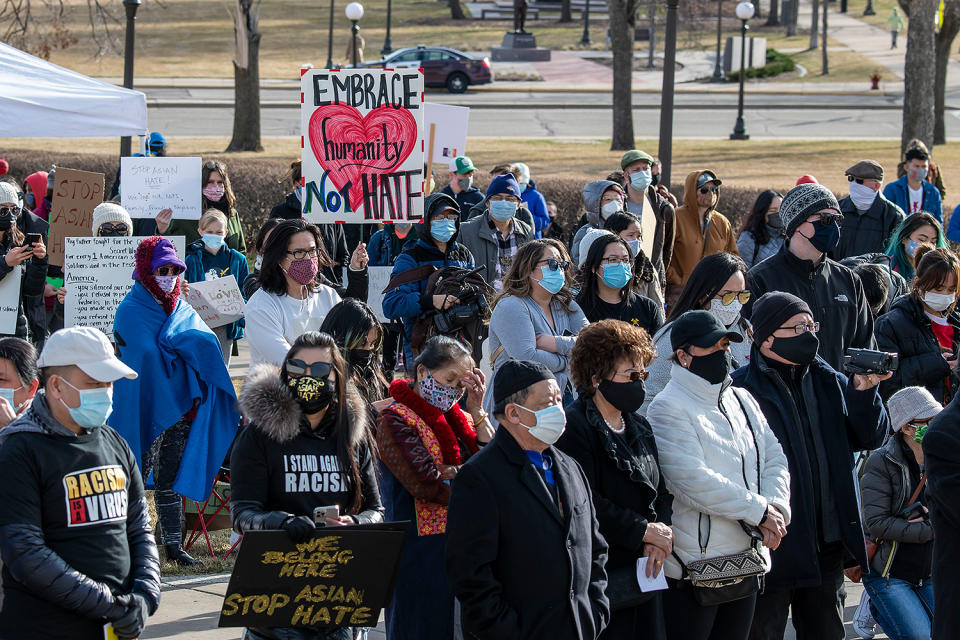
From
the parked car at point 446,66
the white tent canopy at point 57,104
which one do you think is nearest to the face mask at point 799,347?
the white tent canopy at point 57,104

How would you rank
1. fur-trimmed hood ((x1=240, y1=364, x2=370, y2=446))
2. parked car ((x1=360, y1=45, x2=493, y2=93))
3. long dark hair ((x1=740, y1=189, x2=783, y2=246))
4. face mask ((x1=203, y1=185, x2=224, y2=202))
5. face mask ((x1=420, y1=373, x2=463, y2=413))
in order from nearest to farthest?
fur-trimmed hood ((x1=240, y1=364, x2=370, y2=446)) < face mask ((x1=420, y1=373, x2=463, y2=413)) < long dark hair ((x1=740, y1=189, x2=783, y2=246)) < face mask ((x1=203, y1=185, x2=224, y2=202)) < parked car ((x1=360, y1=45, x2=493, y2=93))

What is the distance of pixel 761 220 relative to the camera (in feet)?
33.1

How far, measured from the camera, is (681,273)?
10133 millimetres

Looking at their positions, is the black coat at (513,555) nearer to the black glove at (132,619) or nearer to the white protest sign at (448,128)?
the black glove at (132,619)

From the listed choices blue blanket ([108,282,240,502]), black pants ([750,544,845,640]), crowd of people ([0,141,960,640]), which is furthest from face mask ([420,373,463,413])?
blue blanket ([108,282,240,502])

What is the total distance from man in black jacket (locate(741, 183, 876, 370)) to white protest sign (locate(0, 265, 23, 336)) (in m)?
5.44

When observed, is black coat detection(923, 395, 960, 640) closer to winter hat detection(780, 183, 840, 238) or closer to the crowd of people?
the crowd of people

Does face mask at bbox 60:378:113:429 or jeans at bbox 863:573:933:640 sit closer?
face mask at bbox 60:378:113:429

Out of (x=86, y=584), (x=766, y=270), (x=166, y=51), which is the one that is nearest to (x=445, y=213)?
(x=766, y=270)

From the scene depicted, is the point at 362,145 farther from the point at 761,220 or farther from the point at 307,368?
the point at 307,368

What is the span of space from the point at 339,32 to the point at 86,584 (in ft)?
185

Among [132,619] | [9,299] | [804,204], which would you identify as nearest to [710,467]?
[804,204]

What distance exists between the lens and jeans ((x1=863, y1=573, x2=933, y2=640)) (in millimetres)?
5902

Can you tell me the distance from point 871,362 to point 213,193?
21.4 ft
